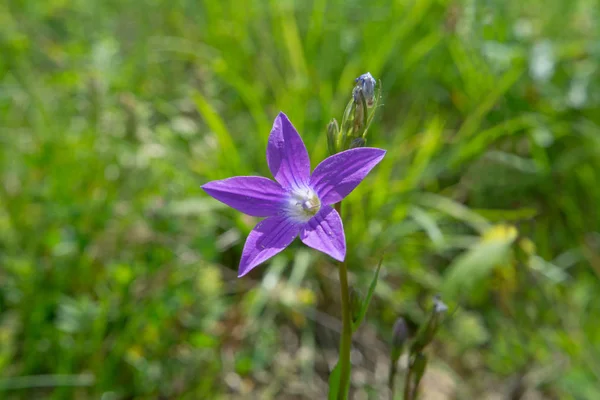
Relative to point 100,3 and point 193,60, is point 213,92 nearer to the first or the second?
point 193,60

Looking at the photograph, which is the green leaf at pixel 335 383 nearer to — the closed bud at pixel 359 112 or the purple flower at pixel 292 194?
the purple flower at pixel 292 194

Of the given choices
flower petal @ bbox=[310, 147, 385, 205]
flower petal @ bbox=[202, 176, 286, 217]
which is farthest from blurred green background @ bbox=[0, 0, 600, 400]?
flower petal @ bbox=[310, 147, 385, 205]

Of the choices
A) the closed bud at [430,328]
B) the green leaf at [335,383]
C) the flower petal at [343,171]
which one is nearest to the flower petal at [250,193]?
the flower petal at [343,171]

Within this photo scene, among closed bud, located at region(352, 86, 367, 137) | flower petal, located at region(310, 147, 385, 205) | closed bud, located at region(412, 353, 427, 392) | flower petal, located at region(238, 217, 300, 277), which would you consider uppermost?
closed bud, located at region(352, 86, 367, 137)

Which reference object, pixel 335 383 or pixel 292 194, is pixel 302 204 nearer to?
pixel 292 194

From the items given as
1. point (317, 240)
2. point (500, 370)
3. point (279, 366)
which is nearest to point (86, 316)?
point (279, 366)

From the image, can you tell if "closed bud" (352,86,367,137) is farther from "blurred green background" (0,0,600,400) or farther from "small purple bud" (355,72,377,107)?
"blurred green background" (0,0,600,400)
